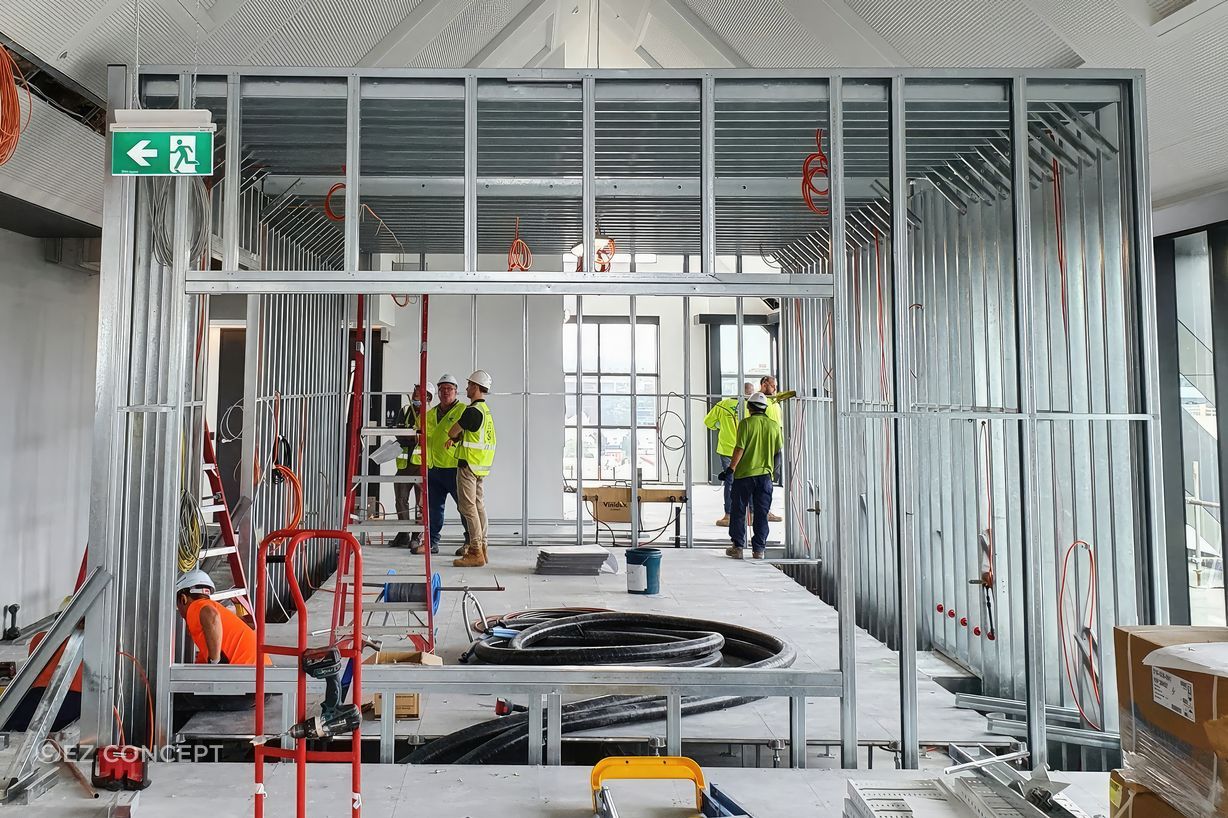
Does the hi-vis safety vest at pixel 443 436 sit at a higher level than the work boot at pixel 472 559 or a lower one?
higher

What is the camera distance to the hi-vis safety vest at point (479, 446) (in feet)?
25.9

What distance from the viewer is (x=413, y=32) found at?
5.76 m

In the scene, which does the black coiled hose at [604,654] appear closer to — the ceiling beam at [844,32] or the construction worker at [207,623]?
the construction worker at [207,623]

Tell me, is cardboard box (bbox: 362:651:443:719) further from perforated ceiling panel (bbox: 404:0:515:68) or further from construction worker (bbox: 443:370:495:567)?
perforated ceiling panel (bbox: 404:0:515:68)

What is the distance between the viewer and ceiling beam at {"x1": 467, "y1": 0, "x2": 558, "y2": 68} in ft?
23.6

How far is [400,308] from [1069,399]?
8.35 m

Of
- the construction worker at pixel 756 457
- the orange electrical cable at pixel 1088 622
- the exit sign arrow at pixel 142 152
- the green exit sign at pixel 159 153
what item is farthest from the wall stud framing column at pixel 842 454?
the construction worker at pixel 756 457

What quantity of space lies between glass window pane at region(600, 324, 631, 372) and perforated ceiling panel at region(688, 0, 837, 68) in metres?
9.40

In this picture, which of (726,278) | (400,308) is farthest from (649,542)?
(726,278)

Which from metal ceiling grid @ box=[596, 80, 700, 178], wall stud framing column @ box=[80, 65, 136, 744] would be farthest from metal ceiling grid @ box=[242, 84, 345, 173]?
metal ceiling grid @ box=[596, 80, 700, 178]

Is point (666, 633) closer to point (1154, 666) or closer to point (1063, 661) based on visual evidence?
point (1063, 661)

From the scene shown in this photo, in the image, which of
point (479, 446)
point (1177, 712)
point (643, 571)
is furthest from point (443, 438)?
point (1177, 712)

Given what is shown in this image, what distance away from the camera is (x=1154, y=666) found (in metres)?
2.30

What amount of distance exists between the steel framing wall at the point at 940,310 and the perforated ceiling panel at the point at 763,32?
3.38ft
